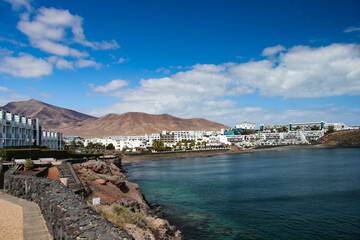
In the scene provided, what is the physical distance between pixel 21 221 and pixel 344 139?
192108 mm

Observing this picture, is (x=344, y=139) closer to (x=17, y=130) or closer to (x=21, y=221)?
(x=17, y=130)

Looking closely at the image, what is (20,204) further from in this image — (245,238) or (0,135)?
(0,135)

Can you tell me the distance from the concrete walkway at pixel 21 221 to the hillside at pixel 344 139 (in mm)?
183480

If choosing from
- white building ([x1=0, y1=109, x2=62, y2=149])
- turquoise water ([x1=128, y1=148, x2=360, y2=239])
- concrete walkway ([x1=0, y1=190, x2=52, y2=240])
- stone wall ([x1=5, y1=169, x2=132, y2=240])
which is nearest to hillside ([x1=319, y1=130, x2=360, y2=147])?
turquoise water ([x1=128, y1=148, x2=360, y2=239])

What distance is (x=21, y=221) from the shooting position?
10.0 meters

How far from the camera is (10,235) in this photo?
861 cm

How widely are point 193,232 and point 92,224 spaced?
14.0m

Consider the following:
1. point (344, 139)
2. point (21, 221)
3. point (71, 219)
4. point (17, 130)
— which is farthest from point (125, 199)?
point (344, 139)

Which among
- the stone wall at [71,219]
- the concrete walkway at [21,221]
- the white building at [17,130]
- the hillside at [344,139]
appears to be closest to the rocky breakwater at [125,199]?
the concrete walkway at [21,221]

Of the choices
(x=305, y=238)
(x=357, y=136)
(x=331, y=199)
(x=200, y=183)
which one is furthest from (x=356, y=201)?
(x=357, y=136)

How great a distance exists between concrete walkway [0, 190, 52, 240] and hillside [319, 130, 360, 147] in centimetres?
18348

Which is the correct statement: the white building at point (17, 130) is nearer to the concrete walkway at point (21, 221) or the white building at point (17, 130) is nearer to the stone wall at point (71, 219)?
the concrete walkway at point (21, 221)

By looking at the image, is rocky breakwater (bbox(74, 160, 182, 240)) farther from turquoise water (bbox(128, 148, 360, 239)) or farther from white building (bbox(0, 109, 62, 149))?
white building (bbox(0, 109, 62, 149))

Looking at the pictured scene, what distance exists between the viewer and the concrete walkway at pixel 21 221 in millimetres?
8664
